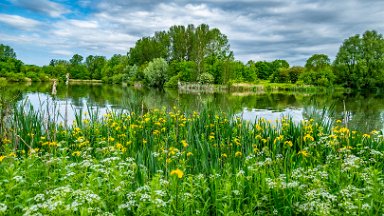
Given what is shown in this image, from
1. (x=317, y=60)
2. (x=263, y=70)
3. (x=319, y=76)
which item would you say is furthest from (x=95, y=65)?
(x=319, y=76)

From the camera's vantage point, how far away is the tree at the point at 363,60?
59250mm

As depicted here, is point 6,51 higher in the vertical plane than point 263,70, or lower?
higher

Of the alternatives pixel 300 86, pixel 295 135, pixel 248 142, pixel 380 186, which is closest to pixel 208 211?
pixel 380 186

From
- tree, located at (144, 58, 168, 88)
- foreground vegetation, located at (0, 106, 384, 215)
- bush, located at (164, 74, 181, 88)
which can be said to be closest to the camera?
foreground vegetation, located at (0, 106, 384, 215)

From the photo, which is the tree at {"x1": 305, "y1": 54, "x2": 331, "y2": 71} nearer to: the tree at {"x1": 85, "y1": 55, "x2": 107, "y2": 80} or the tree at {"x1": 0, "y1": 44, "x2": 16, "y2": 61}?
the tree at {"x1": 85, "y1": 55, "x2": 107, "y2": 80}

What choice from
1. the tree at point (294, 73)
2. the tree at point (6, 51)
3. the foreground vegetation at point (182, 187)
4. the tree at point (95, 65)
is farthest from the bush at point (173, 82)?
the tree at point (6, 51)

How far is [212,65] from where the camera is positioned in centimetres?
6384

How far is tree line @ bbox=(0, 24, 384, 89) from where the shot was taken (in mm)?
59719

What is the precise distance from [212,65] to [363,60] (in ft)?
91.7

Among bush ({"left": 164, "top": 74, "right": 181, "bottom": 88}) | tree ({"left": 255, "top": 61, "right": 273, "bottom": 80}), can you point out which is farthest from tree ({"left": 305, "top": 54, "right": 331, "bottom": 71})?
bush ({"left": 164, "top": 74, "right": 181, "bottom": 88})

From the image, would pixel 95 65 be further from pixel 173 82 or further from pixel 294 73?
pixel 294 73

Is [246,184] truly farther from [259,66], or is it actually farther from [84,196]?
[259,66]

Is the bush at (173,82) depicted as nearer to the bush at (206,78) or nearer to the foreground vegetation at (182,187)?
the bush at (206,78)

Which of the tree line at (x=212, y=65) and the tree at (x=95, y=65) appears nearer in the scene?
the tree line at (x=212, y=65)
